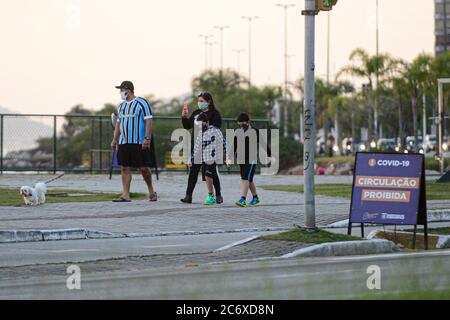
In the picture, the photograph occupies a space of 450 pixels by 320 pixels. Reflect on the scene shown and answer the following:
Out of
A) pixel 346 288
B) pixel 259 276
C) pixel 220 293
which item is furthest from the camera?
pixel 259 276

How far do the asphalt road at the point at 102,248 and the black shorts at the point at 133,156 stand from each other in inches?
179

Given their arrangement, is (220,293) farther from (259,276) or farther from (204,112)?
(204,112)

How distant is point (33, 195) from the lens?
20672mm

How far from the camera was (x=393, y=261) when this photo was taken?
1247 cm

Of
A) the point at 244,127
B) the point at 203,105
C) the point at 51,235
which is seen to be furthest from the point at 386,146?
the point at 51,235

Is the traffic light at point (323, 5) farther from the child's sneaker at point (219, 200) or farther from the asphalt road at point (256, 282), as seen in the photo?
the child's sneaker at point (219, 200)

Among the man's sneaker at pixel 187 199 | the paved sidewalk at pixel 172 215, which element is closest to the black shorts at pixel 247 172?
the paved sidewalk at pixel 172 215

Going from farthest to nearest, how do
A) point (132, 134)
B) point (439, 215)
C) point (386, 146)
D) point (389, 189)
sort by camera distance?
point (386, 146) < point (132, 134) < point (439, 215) < point (389, 189)

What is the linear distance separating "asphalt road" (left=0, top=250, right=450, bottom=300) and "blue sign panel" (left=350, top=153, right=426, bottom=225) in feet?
9.67

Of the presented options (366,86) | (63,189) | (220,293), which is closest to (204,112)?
(63,189)

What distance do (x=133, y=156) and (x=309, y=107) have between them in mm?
6731

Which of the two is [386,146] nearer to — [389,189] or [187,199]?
[187,199]

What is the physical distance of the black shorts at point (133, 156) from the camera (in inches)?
838

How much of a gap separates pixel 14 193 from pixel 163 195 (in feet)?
9.40
